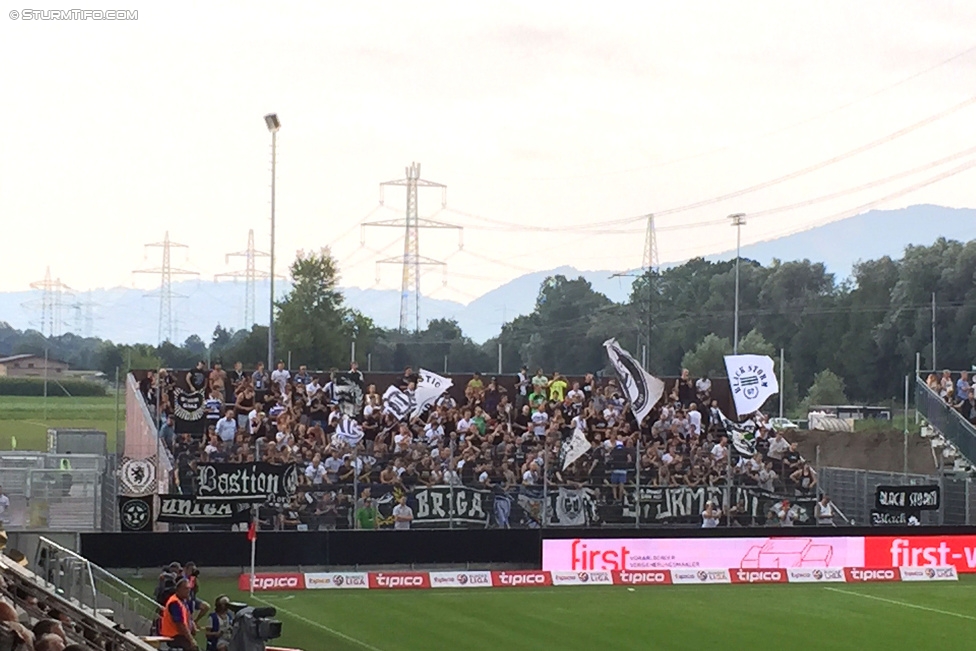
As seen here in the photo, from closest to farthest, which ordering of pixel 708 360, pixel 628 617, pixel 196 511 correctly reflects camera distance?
pixel 628 617 < pixel 196 511 < pixel 708 360

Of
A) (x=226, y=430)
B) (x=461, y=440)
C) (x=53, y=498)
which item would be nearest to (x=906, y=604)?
(x=461, y=440)

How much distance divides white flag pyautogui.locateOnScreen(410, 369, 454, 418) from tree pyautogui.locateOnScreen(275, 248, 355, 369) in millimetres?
31811

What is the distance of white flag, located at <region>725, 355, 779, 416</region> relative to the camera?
42.0 metres

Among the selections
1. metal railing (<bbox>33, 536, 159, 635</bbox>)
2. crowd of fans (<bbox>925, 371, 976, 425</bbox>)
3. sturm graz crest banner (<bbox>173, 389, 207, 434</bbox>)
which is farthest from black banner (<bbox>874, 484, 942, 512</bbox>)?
metal railing (<bbox>33, 536, 159, 635</bbox>)

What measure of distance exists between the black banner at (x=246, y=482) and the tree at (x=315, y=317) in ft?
122

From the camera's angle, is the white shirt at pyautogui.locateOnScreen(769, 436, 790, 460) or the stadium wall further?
the white shirt at pyautogui.locateOnScreen(769, 436, 790, 460)

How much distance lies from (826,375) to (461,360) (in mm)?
24111

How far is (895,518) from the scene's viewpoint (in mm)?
38281

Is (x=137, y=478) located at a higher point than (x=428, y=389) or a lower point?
lower

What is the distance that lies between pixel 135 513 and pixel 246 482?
2.44 metres

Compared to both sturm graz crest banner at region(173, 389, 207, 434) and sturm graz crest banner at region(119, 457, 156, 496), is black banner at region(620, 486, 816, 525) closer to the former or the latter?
sturm graz crest banner at region(173, 389, 207, 434)

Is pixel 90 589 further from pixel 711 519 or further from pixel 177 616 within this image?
pixel 711 519

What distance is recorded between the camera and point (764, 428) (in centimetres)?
4191

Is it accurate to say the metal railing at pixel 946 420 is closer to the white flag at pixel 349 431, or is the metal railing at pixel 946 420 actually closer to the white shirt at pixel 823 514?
the white shirt at pixel 823 514
